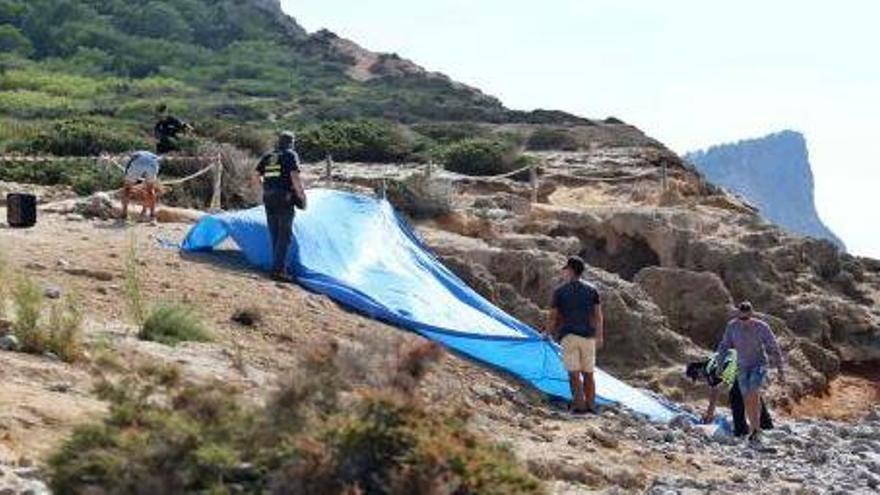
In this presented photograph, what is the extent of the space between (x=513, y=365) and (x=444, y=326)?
0.80m

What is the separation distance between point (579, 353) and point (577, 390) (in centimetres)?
33

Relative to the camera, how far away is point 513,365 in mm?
14430

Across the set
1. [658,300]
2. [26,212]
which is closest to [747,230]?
[658,300]

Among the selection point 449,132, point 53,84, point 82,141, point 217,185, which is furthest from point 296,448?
point 53,84

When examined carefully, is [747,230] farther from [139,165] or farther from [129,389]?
[129,389]

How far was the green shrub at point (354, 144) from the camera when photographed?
34.1m

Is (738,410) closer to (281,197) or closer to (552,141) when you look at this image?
(281,197)

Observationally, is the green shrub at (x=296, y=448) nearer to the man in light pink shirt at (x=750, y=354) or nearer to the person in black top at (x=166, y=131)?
the man in light pink shirt at (x=750, y=354)

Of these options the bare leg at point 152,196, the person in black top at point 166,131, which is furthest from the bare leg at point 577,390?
the person in black top at point 166,131

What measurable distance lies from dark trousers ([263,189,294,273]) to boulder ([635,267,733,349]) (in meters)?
6.78

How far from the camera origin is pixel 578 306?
13844 mm

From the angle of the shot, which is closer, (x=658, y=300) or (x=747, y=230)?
(x=658, y=300)

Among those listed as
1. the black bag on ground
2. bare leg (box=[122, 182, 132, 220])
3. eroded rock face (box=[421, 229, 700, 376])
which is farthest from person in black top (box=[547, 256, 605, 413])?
bare leg (box=[122, 182, 132, 220])

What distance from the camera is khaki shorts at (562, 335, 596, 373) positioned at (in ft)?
45.2
